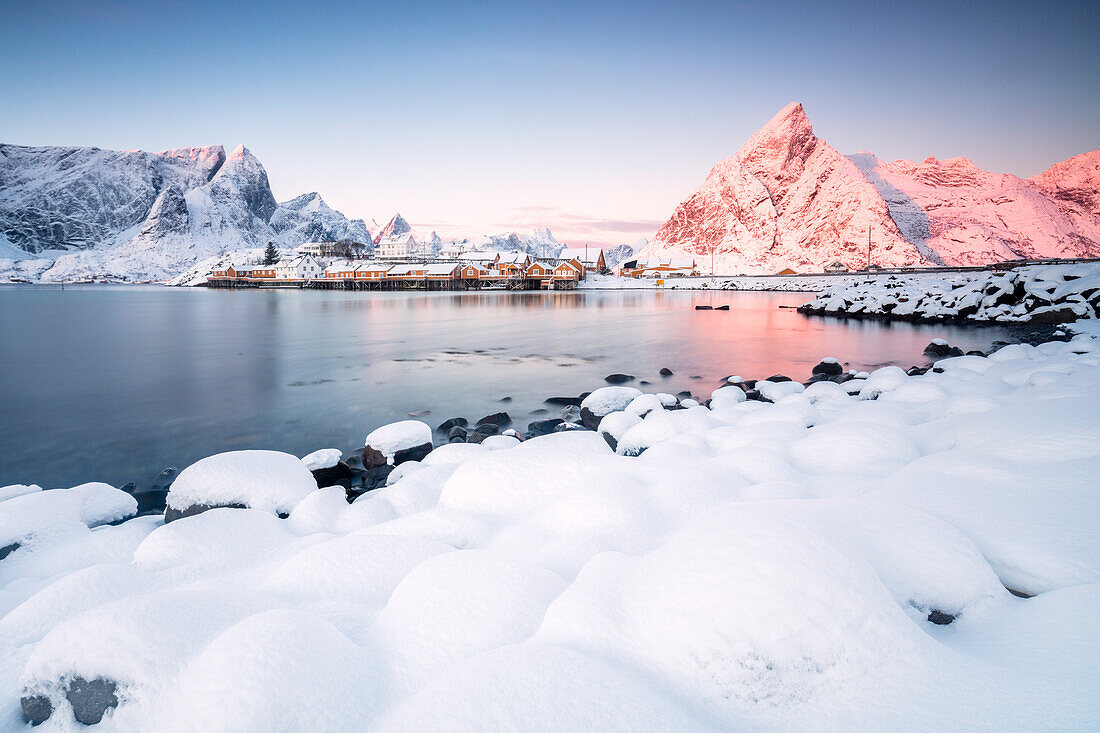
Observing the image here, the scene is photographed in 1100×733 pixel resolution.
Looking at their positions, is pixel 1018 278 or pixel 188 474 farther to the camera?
pixel 1018 278

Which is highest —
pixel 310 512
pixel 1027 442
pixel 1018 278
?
pixel 1018 278

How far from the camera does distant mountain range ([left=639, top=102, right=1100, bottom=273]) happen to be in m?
116

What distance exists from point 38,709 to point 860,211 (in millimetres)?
143701

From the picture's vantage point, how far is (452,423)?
8.34 metres

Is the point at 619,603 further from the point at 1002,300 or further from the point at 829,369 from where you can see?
the point at 1002,300

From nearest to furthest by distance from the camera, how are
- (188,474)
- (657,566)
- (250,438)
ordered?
(657,566), (188,474), (250,438)

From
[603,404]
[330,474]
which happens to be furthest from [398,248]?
[330,474]

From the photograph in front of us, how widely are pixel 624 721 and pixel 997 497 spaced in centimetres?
231

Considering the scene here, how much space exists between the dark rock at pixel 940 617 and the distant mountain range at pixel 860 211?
4871 inches

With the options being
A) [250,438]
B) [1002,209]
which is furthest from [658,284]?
[1002,209]

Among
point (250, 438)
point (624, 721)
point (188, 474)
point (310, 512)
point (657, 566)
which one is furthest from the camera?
point (250, 438)

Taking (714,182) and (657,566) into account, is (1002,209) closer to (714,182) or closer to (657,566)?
(714,182)

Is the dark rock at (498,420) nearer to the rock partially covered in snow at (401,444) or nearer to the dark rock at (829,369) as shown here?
the rock partially covered in snow at (401,444)

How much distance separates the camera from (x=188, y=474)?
153 inches
